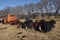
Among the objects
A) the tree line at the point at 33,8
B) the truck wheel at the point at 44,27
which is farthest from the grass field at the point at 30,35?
the tree line at the point at 33,8

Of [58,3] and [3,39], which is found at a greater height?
[58,3]

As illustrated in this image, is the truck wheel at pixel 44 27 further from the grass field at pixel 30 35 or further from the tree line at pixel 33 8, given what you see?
the tree line at pixel 33 8

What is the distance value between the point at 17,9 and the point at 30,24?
78553 millimetres

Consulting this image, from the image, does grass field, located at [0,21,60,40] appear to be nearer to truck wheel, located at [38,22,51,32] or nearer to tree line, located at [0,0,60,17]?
truck wheel, located at [38,22,51,32]

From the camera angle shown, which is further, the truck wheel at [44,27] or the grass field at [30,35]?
the truck wheel at [44,27]

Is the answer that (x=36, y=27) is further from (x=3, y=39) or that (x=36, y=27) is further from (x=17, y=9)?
(x=17, y=9)

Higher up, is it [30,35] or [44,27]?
[44,27]

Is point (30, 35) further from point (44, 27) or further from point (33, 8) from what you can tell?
point (33, 8)

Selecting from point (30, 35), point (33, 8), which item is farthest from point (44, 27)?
point (33, 8)

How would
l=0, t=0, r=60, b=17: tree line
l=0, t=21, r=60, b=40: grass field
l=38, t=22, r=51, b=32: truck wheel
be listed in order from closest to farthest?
l=0, t=21, r=60, b=40: grass field
l=38, t=22, r=51, b=32: truck wheel
l=0, t=0, r=60, b=17: tree line

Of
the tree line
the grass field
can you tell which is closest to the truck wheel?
the grass field

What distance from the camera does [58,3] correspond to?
179 ft

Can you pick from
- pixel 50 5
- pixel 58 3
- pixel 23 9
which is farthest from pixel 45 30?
pixel 23 9

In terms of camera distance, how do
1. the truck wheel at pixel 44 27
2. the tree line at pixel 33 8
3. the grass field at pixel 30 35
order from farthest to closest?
the tree line at pixel 33 8, the truck wheel at pixel 44 27, the grass field at pixel 30 35
